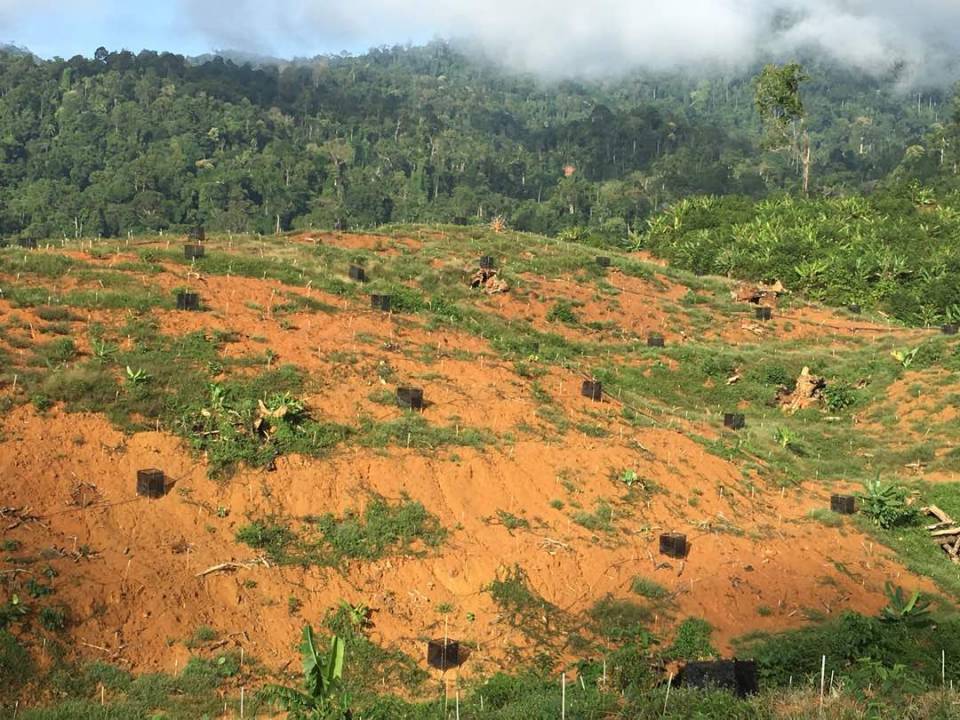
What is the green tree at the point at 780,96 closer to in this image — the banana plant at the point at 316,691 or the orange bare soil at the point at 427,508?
the orange bare soil at the point at 427,508

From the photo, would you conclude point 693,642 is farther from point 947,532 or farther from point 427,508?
point 947,532

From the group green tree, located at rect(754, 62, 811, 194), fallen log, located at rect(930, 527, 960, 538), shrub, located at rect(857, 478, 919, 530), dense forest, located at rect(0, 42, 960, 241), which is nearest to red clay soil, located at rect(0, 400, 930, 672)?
shrub, located at rect(857, 478, 919, 530)

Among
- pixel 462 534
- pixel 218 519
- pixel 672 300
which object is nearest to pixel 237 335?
pixel 218 519

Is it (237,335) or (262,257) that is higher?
(262,257)

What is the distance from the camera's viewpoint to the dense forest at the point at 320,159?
8344 centimetres

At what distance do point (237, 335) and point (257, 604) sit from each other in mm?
7526

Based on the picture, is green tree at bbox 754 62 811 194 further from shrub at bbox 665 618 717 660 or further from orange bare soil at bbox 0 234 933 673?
shrub at bbox 665 618 717 660

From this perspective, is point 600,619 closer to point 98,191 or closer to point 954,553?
point 954,553

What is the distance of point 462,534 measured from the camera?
1349 cm

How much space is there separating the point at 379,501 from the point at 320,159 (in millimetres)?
97884

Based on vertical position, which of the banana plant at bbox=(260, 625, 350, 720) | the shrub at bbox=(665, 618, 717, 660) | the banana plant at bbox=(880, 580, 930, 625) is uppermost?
the banana plant at bbox=(260, 625, 350, 720)

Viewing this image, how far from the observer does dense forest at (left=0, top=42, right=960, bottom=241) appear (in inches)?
3285

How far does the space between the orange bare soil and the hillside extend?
0.05m

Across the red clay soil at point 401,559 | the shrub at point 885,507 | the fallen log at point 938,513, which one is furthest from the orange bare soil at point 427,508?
the fallen log at point 938,513
